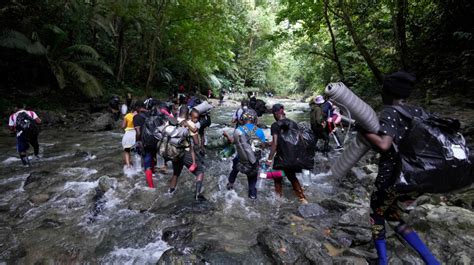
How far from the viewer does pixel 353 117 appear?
2279mm

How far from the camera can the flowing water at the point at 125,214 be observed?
12.8 feet

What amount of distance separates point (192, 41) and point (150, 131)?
14.6m

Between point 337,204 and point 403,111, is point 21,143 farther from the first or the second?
point 403,111

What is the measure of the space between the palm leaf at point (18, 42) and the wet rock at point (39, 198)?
28.0 ft

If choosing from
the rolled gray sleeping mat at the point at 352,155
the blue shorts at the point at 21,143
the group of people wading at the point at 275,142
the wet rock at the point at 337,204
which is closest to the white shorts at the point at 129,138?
the group of people wading at the point at 275,142

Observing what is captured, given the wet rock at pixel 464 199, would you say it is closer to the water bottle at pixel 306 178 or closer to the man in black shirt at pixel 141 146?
the water bottle at pixel 306 178

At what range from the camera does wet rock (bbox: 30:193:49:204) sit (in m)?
5.48

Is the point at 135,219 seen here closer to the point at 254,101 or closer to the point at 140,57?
the point at 254,101

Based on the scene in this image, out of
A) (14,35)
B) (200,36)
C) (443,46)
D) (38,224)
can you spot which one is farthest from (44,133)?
(443,46)

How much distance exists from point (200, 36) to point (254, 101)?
490 inches

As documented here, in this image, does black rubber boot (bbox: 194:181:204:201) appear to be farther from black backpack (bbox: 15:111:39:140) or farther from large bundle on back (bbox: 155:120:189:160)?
black backpack (bbox: 15:111:39:140)

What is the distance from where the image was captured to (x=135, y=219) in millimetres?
4832

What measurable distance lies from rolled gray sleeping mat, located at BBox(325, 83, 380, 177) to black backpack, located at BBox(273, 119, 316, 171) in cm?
229

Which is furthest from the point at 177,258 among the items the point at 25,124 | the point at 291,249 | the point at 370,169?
the point at 25,124
